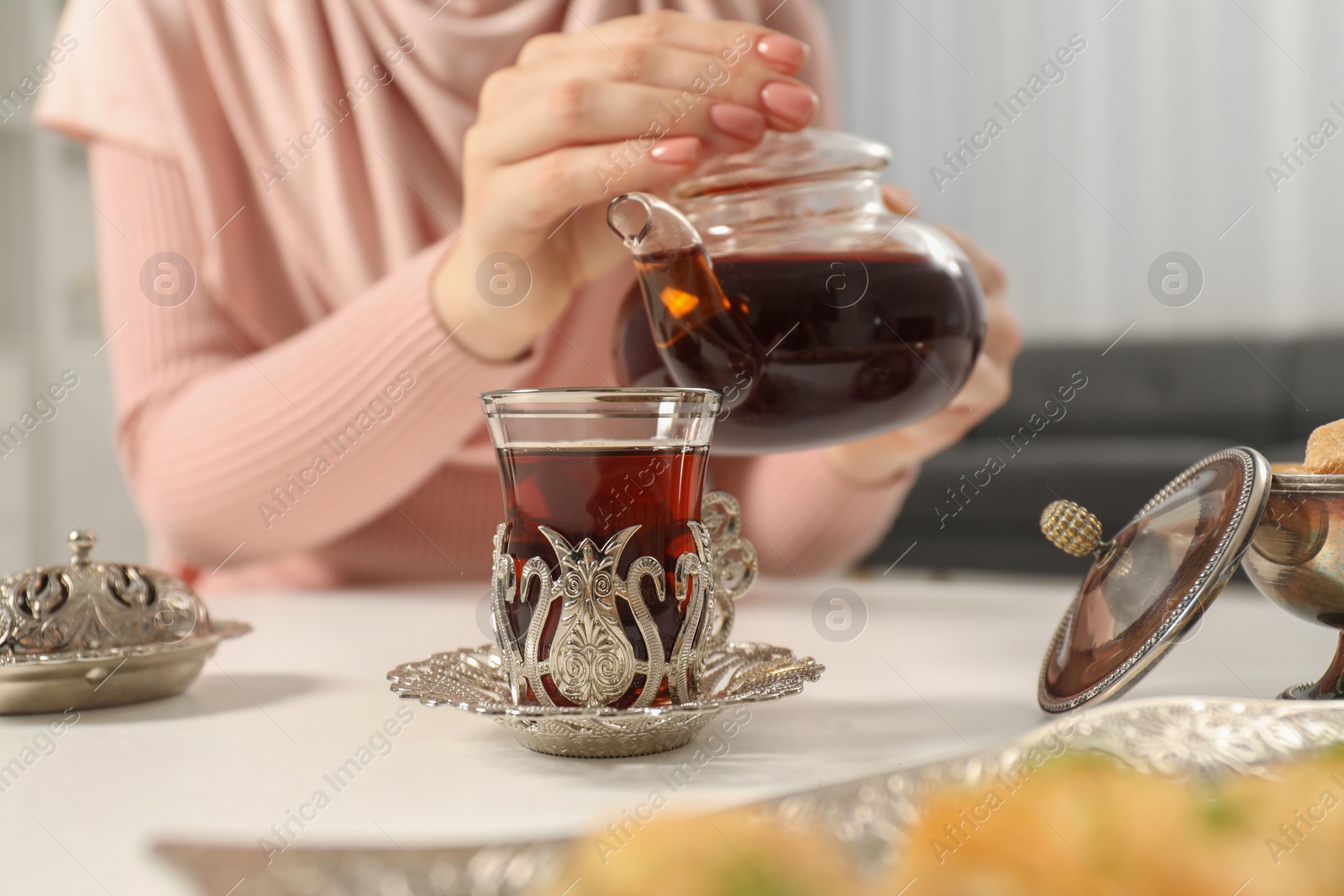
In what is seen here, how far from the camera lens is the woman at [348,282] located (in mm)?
784

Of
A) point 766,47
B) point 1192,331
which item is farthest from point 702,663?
point 1192,331

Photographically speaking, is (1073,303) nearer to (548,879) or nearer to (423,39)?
(423,39)

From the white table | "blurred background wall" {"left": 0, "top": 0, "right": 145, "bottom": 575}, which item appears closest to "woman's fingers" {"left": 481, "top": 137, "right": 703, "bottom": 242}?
the white table

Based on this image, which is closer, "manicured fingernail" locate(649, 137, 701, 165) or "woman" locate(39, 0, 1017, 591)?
"manicured fingernail" locate(649, 137, 701, 165)

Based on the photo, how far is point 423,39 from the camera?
3.43 ft

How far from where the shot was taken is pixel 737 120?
0.54 m

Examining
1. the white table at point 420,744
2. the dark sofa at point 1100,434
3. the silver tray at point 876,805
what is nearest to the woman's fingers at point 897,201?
the white table at point 420,744

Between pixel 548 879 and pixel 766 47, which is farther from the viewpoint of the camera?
pixel 766 47

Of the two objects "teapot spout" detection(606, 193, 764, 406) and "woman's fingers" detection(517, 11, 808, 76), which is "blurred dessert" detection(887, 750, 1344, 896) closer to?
"teapot spout" detection(606, 193, 764, 406)

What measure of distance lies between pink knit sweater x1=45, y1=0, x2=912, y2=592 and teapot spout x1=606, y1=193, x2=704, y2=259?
377 mm

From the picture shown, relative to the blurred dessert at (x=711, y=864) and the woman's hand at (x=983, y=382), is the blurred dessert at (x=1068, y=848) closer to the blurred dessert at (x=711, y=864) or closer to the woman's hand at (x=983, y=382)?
the blurred dessert at (x=711, y=864)

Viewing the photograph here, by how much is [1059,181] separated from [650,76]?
9.71 feet

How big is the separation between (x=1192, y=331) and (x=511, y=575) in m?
3.13

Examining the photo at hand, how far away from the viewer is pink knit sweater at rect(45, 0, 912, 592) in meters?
0.88
